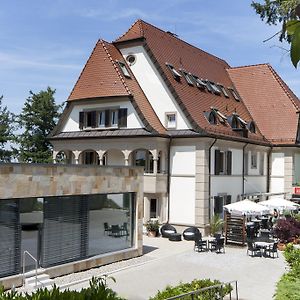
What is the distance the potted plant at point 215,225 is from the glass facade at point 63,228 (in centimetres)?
820

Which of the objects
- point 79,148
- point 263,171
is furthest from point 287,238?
point 79,148

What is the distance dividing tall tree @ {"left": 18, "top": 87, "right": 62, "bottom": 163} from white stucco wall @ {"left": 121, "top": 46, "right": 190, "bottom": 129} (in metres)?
28.3

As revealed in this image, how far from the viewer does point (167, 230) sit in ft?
88.5

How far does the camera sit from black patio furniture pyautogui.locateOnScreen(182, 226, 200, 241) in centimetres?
2603

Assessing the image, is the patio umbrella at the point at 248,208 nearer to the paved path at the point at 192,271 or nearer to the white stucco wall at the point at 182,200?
the paved path at the point at 192,271

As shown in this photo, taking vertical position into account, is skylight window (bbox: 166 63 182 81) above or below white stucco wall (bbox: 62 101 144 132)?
above

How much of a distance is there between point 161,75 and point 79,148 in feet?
26.6

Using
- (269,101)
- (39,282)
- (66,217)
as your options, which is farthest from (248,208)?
(269,101)

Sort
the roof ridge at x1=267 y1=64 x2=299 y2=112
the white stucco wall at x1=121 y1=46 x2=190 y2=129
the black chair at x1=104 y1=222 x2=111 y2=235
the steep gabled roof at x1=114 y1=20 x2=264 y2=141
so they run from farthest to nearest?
1. the roof ridge at x1=267 y1=64 x2=299 y2=112
2. the steep gabled roof at x1=114 y1=20 x2=264 y2=141
3. the white stucco wall at x1=121 y1=46 x2=190 y2=129
4. the black chair at x1=104 y1=222 x2=111 y2=235

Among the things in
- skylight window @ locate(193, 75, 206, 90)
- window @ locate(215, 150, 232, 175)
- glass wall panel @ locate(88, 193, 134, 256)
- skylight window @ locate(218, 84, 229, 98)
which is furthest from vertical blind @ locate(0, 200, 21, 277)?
skylight window @ locate(218, 84, 229, 98)

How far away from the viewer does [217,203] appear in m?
29.9

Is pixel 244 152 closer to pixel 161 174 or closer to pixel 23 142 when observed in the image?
pixel 161 174

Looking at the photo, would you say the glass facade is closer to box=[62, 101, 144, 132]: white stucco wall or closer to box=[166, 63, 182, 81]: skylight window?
box=[62, 101, 144, 132]: white stucco wall

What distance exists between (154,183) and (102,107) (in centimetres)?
674
